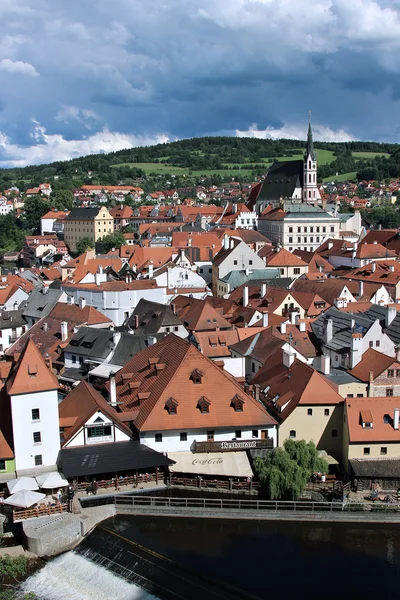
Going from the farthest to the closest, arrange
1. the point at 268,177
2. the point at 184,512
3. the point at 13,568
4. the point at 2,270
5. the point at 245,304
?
the point at 268,177 < the point at 2,270 < the point at 245,304 < the point at 184,512 < the point at 13,568

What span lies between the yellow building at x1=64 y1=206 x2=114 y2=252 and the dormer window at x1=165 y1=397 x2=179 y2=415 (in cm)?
11138

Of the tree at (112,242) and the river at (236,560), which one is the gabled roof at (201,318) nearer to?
the river at (236,560)

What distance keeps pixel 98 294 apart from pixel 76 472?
1669 inches

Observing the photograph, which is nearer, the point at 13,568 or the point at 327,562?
the point at 13,568

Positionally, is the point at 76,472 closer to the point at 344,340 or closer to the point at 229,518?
the point at 229,518

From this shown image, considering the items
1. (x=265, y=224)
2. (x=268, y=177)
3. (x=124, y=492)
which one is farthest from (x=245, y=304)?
(x=268, y=177)

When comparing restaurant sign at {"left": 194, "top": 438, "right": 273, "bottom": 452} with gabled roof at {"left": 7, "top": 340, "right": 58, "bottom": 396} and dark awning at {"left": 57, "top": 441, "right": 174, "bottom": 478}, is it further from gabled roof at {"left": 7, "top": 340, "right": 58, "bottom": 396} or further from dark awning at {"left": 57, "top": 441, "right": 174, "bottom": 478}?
gabled roof at {"left": 7, "top": 340, "right": 58, "bottom": 396}

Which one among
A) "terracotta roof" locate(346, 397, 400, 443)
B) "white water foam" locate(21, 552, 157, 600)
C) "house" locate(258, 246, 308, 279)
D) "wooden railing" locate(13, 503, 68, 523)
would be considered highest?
"house" locate(258, 246, 308, 279)

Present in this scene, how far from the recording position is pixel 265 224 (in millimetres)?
130000

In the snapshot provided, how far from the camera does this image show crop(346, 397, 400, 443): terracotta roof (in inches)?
1602

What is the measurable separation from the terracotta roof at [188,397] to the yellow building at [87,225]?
10837 centimetres

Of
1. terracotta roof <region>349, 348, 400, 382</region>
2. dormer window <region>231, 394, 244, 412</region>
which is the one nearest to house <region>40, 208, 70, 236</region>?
terracotta roof <region>349, 348, 400, 382</region>

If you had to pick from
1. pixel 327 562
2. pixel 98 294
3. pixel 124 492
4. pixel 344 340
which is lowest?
pixel 327 562

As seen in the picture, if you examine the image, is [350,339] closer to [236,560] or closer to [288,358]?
[288,358]
